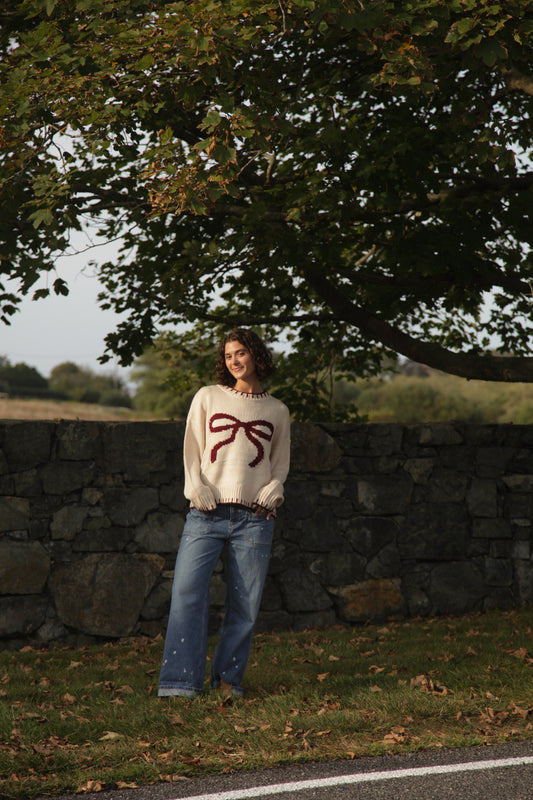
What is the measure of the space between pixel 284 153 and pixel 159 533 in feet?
13.6

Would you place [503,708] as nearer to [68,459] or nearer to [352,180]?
[68,459]

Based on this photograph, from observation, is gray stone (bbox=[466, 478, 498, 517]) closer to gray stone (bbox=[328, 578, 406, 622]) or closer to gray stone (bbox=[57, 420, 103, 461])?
gray stone (bbox=[328, 578, 406, 622])

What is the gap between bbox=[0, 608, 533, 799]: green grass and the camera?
4172mm

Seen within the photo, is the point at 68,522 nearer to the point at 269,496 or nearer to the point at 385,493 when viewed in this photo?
the point at 269,496

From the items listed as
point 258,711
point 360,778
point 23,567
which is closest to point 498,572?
point 258,711

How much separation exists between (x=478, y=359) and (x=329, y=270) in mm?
1846

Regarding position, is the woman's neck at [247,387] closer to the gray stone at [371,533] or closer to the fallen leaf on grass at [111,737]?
the fallen leaf on grass at [111,737]

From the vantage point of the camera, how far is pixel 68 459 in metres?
7.56

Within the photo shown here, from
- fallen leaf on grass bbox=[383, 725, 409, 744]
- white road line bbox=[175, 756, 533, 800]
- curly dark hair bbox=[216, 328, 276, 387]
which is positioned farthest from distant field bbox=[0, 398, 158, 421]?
white road line bbox=[175, 756, 533, 800]

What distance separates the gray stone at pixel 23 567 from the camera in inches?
286

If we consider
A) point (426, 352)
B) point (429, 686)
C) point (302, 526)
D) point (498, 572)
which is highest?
point (426, 352)

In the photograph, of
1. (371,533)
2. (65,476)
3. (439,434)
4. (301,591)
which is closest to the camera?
(65,476)

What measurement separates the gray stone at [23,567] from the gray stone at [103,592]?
0.46ft

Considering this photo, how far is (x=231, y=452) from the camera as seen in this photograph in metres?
5.10
